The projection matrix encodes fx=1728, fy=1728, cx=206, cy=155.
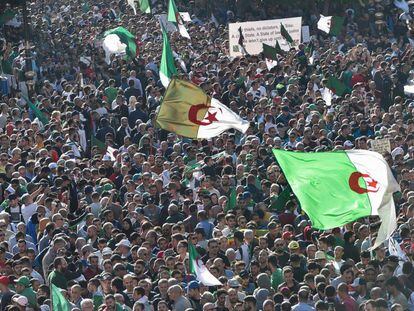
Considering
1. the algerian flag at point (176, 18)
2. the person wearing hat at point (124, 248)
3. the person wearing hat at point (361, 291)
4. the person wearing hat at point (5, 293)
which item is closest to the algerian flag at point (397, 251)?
the person wearing hat at point (361, 291)

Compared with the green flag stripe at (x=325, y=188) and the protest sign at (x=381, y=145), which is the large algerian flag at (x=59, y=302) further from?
the protest sign at (x=381, y=145)

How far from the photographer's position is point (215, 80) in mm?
30453

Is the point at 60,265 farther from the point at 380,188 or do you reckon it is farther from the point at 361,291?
the point at 380,188

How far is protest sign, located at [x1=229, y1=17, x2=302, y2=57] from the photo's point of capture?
34.4m

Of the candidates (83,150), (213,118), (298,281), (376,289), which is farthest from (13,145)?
(376,289)

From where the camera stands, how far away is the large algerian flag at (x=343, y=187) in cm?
Answer: 1708

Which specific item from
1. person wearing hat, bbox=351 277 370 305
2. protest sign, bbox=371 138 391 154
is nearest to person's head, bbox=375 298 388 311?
person wearing hat, bbox=351 277 370 305

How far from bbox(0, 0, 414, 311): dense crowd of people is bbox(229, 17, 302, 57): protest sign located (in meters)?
0.89

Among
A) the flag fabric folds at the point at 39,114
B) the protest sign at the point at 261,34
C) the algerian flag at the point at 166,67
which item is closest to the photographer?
the flag fabric folds at the point at 39,114

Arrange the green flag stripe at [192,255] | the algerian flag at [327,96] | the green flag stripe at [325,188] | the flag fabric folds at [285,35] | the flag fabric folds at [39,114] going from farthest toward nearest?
the flag fabric folds at [285,35], the algerian flag at [327,96], the flag fabric folds at [39,114], the green flag stripe at [192,255], the green flag stripe at [325,188]

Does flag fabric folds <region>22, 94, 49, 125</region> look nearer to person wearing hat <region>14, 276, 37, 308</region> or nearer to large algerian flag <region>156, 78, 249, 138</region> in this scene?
large algerian flag <region>156, 78, 249, 138</region>

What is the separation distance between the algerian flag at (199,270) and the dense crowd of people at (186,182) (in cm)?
9

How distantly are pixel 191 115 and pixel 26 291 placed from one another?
545 cm

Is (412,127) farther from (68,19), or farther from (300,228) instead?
(68,19)
